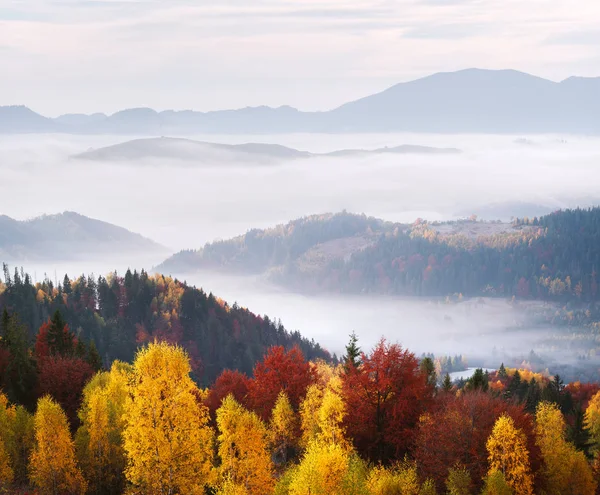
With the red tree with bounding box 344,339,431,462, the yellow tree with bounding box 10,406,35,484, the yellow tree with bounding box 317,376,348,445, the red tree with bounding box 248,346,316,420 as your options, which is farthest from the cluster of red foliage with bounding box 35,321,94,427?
the red tree with bounding box 344,339,431,462

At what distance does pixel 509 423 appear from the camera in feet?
243

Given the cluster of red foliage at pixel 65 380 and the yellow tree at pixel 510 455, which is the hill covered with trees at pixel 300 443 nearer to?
the yellow tree at pixel 510 455

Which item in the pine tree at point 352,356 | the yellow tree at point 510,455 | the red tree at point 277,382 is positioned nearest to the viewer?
the yellow tree at point 510,455

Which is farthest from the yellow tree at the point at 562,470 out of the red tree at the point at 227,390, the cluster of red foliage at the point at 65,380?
the cluster of red foliage at the point at 65,380

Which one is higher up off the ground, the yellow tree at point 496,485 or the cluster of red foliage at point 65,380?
the cluster of red foliage at point 65,380

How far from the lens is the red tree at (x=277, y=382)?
325ft

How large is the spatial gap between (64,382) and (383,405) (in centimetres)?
3930

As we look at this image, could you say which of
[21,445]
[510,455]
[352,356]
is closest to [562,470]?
[510,455]

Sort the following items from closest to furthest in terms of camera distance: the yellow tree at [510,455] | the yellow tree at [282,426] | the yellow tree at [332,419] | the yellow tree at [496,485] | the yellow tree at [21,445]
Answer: the yellow tree at [496,485]
the yellow tree at [510,455]
the yellow tree at [332,419]
the yellow tree at [21,445]
the yellow tree at [282,426]

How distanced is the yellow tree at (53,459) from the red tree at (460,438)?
30028 millimetres

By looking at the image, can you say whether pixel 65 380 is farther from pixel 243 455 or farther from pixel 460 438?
pixel 460 438

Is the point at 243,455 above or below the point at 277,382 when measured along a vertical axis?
below

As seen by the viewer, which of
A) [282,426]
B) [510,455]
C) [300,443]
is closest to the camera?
[510,455]

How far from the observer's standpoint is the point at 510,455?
242ft
